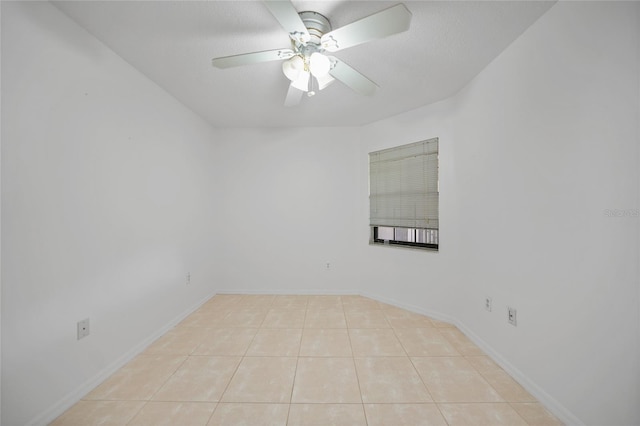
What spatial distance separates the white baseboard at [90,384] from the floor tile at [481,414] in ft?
7.61

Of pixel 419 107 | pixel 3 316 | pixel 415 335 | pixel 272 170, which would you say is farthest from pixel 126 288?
pixel 419 107

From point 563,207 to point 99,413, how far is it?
3.05 meters

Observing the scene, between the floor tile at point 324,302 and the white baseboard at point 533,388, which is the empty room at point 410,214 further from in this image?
the floor tile at point 324,302

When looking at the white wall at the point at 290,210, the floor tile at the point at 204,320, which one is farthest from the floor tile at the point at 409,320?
the floor tile at the point at 204,320

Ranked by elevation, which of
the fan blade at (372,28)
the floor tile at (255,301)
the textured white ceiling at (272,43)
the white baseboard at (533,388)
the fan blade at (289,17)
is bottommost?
the floor tile at (255,301)

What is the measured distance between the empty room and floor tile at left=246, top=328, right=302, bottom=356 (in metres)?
0.03

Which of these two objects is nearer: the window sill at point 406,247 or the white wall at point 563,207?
the white wall at point 563,207

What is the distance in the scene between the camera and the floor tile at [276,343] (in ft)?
7.43

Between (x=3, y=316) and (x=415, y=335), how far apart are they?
9.60ft

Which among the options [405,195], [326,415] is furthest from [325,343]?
[405,195]

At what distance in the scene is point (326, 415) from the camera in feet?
5.12

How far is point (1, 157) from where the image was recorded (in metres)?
1.31

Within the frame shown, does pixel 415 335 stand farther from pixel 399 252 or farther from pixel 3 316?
Answer: pixel 3 316

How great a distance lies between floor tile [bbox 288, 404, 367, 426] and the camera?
4.94 ft
